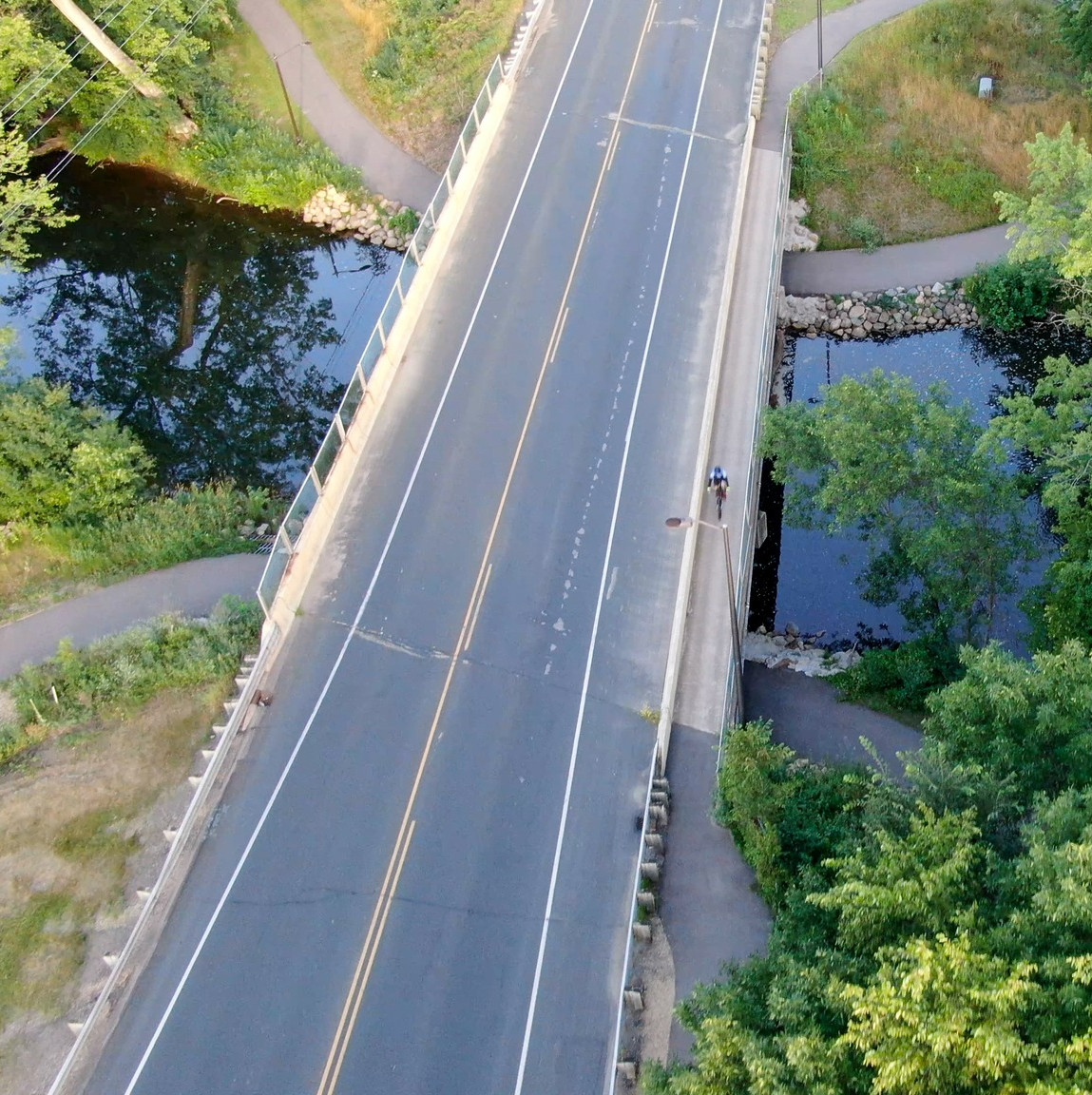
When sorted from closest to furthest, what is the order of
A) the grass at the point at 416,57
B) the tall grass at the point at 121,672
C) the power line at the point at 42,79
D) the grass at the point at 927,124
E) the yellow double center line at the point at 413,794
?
1. the yellow double center line at the point at 413,794
2. the tall grass at the point at 121,672
3. the power line at the point at 42,79
4. the grass at the point at 927,124
5. the grass at the point at 416,57

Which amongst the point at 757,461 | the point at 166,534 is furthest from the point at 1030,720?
the point at 166,534

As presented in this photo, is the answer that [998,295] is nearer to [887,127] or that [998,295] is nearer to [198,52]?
[887,127]

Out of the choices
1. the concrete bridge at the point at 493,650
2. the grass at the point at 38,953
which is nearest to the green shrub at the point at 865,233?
the concrete bridge at the point at 493,650

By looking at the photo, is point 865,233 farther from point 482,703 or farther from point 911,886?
point 911,886

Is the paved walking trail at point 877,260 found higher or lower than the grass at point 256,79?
lower

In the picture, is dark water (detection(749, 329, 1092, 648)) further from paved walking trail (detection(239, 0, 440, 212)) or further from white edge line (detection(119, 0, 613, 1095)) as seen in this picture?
paved walking trail (detection(239, 0, 440, 212))

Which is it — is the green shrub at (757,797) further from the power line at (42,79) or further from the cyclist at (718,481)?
the power line at (42,79)

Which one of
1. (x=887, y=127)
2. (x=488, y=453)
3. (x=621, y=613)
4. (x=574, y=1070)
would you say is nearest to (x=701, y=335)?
(x=488, y=453)
